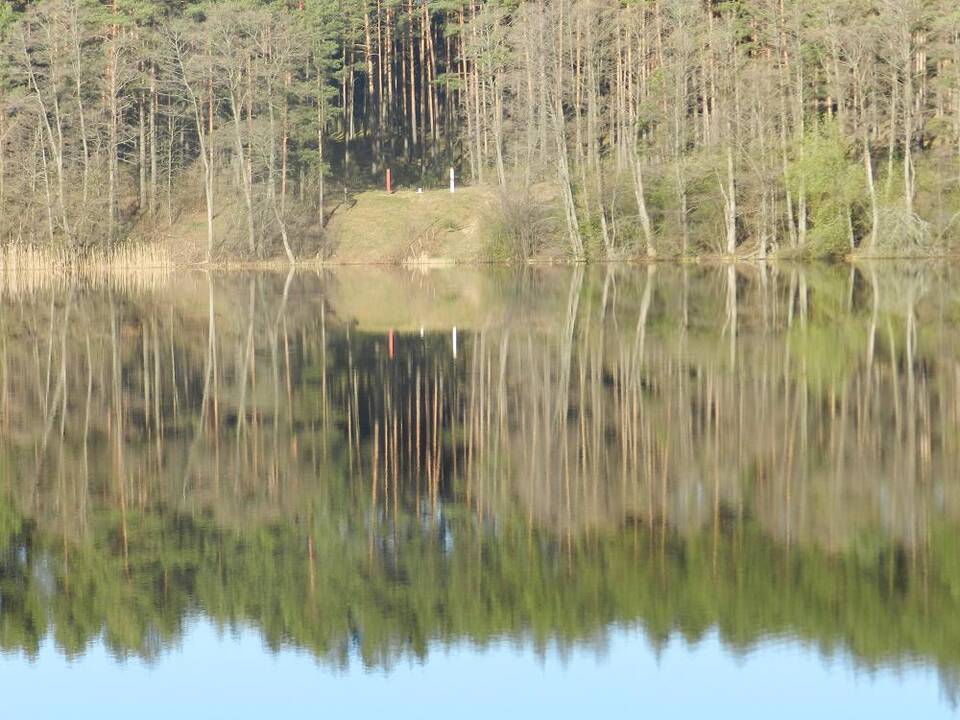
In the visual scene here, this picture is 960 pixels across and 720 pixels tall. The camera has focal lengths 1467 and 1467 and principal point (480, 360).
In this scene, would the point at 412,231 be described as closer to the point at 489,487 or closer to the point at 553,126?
the point at 553,126

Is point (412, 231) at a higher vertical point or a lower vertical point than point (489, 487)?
higher

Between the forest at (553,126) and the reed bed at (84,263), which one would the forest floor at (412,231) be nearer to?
the forest at (553,126)

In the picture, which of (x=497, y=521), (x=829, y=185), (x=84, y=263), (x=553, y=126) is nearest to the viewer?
(x=497, y=521)

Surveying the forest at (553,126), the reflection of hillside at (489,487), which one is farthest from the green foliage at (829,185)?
the reflection of hillside at (489,487)

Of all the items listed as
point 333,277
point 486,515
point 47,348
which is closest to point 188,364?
point 47,348

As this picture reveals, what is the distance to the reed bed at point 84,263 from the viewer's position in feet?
203

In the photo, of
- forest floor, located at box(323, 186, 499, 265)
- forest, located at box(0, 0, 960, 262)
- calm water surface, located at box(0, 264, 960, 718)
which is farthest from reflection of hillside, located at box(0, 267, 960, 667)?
forest floor, located at box(323, 186, 499, 265)

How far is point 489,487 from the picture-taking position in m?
13.2

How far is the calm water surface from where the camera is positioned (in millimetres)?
8633

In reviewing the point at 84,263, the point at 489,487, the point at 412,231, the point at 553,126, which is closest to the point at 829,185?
the point at 553,126

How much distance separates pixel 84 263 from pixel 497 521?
57.8 m

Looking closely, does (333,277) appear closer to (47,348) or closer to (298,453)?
(47,348)

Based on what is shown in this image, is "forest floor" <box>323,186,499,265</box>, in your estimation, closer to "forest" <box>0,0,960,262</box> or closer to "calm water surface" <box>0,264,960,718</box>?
"forest" <box>0,0,960,262</box>

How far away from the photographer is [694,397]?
720 inches
